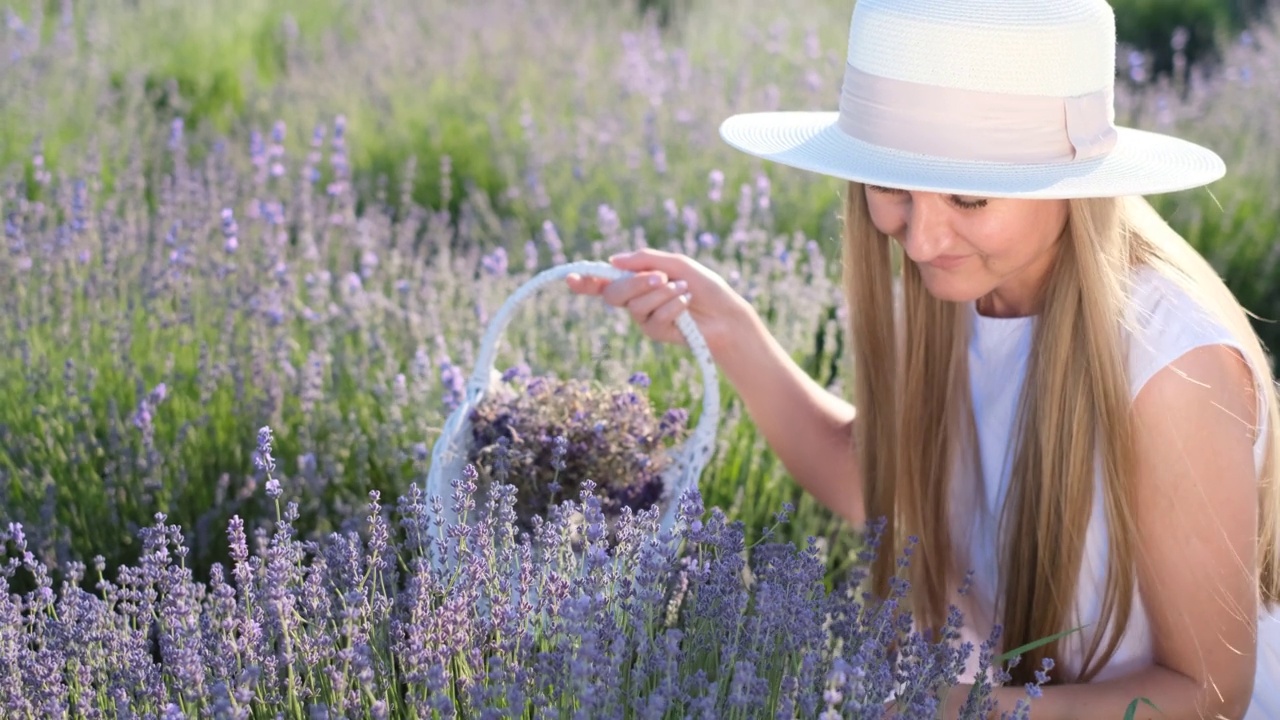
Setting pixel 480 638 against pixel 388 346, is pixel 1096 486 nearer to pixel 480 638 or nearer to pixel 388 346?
pixel 480 638

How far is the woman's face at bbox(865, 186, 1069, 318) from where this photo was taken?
1956 millimetres

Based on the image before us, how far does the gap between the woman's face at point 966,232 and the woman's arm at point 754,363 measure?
1.27 ft

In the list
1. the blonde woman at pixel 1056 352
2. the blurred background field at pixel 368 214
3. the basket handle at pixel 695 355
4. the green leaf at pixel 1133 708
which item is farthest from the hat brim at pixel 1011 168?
the blurred background field at pixel 368 214

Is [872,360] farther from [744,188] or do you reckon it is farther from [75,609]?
[744,188]

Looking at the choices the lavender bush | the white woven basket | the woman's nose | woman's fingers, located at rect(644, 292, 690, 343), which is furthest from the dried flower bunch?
the woman's nose

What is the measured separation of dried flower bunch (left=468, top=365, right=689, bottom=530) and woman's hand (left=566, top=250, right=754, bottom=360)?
0.16 meters

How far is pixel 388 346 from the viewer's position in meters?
3.25

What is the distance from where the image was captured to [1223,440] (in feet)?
6.43

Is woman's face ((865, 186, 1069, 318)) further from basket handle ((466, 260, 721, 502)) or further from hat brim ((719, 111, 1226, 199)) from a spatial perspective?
basket handle ((466, 260, 721, 502))

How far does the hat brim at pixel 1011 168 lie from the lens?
1.85 meters

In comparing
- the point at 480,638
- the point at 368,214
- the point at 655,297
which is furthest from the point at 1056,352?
the point at 368,214

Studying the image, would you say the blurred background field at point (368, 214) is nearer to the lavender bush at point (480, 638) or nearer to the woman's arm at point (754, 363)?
the woman's arm at point (754, 363)

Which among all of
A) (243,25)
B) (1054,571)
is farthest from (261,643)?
(243,25)

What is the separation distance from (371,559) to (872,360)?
41.7 inches
